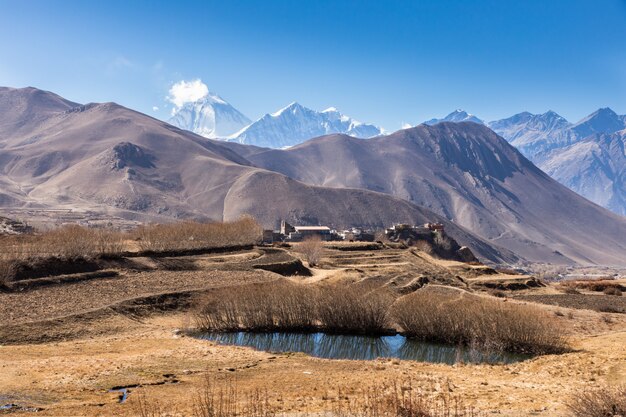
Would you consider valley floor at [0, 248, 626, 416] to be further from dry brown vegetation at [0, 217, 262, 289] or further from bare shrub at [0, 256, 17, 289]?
dry brown vegetation at [0, 217, 262, 289]

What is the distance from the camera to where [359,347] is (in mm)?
33594

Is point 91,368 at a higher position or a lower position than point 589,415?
lower

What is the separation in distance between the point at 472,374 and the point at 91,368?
14.7 m

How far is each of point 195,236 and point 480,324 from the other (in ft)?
145

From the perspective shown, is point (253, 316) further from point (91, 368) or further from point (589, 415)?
point (589, 415)

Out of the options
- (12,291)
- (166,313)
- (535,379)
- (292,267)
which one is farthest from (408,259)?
Answer: (535,379)

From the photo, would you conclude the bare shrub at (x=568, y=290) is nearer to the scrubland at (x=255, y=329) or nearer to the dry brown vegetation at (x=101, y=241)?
the scrubland at (x=255, y=329)

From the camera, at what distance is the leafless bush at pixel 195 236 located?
64.1 metres

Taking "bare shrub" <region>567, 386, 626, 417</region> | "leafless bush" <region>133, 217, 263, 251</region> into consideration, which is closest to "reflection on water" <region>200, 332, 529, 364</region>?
"bare shrub" <region>567, 386, 626, 417</region>

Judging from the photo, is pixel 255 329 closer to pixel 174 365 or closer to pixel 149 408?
pixel 174 365

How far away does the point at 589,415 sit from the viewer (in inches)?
550

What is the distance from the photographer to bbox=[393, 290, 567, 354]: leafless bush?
30406 millimetres

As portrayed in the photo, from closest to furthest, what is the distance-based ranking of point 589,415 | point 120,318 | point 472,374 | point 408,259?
1. point 589,415
2. point 472,374
3. point 120,318
4. point 408,259

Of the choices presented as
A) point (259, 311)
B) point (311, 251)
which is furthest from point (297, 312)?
point (311, 251)
